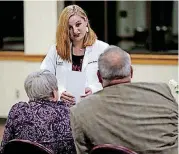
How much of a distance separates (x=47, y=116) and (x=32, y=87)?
0.20 metres

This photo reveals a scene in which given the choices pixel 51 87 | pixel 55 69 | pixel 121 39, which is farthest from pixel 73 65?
pixel 121 39

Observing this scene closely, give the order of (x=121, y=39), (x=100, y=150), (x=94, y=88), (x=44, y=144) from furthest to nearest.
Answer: (x=121, y=39), (x=94, y=88), (x=44, y=144), (x=100, y=150)

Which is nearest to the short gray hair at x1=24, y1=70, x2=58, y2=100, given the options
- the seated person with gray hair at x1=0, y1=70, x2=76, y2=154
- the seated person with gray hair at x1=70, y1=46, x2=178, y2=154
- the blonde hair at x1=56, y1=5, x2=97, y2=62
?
the seated person with gray hair at x1=0, y1=70, x2=76, y2=154

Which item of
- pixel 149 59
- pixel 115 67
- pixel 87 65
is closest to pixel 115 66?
pixel 115 67

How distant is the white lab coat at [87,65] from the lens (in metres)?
3.67

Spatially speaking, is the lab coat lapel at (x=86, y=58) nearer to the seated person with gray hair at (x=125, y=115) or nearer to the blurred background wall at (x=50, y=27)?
the seated person with gray hair at (x=125, y=115)

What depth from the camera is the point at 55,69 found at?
3.79 m

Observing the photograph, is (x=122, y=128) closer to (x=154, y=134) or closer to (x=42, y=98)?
(x=154, y=134)

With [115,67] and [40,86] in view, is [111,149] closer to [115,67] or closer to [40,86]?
[115,67]

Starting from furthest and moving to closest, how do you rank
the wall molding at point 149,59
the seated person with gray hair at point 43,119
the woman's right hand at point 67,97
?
the wall molding at point 149,59
the woman's right hand at point 67,97
the seated person with gray hair at point 43,119

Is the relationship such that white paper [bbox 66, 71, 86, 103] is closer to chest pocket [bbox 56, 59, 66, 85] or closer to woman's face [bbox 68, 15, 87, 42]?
chest pocket [bbox 56, 59, 66, 85]

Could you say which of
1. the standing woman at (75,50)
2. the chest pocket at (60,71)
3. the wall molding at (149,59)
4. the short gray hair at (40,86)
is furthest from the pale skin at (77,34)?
the wall molding at (149,59)

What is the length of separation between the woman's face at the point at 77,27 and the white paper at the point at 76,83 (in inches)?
9.8

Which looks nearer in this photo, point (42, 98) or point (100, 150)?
point (100, 150)
